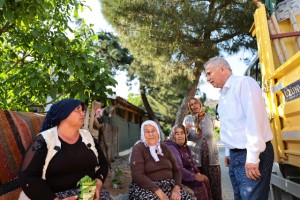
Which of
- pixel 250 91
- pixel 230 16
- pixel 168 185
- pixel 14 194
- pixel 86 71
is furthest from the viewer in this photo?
pixel 230 16

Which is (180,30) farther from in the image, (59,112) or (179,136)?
(59,112)

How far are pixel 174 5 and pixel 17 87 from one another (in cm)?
713

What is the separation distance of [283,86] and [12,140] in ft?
7.55

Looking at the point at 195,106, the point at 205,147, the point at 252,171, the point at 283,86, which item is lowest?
the point at 252,171

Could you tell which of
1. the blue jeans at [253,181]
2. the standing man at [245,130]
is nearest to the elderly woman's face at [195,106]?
the standing man at [245,130]

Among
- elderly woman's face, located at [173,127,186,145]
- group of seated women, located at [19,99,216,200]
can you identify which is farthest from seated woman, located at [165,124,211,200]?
group of seated women, located at [19,99,216,200]

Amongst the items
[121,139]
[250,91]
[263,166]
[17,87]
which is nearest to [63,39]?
[17,87]

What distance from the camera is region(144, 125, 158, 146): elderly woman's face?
384 centimetres

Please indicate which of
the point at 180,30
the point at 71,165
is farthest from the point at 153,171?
the point at 180,30

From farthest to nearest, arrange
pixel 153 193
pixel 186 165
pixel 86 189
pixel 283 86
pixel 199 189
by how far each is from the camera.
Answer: pixel 186 165 → pixel 199 189 → pixel 153 193 → pixel 283 86 → pixel 86 189

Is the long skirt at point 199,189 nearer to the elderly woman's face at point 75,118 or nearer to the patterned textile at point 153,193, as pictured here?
the patterned textile at point 153,193

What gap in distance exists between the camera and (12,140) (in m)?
2.76

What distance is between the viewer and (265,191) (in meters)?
2.50

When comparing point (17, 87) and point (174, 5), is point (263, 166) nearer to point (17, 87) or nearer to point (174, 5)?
point (17, 87)
